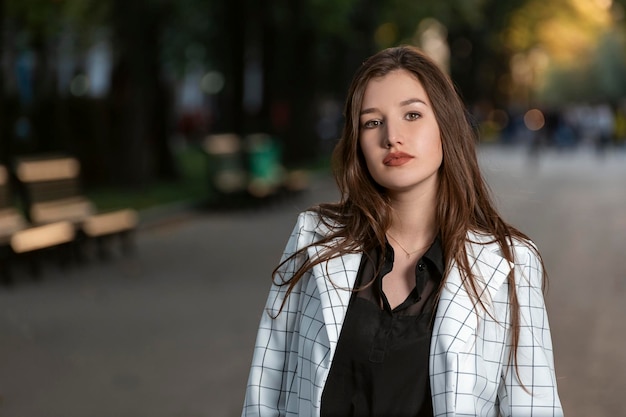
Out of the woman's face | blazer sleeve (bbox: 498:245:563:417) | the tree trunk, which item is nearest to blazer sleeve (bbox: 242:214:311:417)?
the woman's face

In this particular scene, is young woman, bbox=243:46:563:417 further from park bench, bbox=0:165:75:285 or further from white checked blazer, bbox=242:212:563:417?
park bench, bbox=0:165:75:285

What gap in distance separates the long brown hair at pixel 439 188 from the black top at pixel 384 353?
0.09 m

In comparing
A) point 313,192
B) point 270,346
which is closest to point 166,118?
point 313,192

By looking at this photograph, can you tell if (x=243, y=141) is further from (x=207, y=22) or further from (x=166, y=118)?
(x=207, y=22)

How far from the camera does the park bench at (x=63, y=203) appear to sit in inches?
557

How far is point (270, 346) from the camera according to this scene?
2805 mm

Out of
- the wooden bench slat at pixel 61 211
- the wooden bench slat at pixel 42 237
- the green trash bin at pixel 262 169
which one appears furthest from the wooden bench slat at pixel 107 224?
the green trash bin at pixel 262 169

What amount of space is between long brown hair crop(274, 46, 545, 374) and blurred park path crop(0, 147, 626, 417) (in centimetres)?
64

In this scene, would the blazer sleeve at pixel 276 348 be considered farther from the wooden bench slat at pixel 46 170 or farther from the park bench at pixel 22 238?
the wooden bench slat at pixel 46 170

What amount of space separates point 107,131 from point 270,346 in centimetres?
2440

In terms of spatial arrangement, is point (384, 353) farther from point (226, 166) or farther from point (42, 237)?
point (226, 166)

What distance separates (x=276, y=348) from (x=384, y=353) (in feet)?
1.12

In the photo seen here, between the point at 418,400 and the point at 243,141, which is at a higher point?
the point at 418,400

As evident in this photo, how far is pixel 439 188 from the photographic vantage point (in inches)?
109
